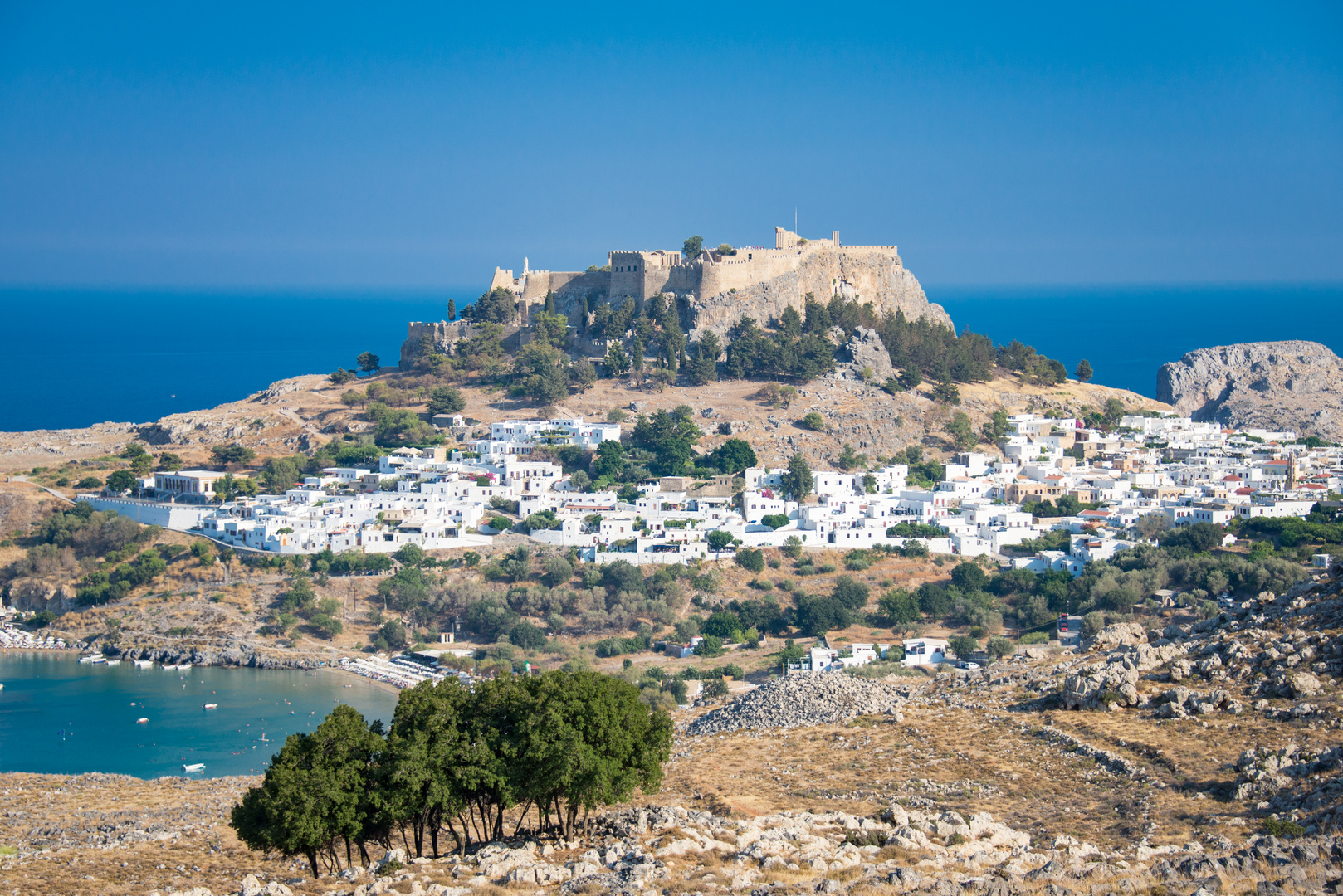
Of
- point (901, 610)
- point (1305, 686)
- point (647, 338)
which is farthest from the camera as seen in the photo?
point (647, 338)

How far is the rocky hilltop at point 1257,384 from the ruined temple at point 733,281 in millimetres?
12744

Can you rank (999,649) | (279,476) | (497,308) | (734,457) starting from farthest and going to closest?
(497,308) → (734,457) → (279,476) → (999,649)

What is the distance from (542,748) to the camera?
37.2 feet

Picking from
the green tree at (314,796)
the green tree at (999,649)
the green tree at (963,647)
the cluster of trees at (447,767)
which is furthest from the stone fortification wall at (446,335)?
the green tree at (314,796)

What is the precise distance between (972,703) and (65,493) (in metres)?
27.6

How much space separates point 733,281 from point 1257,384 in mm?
21789

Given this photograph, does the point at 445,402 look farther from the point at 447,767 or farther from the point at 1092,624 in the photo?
the point at 447,767

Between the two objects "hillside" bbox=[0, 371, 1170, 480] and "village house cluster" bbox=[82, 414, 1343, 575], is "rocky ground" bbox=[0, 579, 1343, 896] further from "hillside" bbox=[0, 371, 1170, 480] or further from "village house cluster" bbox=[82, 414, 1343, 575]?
→ "hillside" bbox=[0, 371, 1170, 480]

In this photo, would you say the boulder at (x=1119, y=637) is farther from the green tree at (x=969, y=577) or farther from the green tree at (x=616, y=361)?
the green tree at (x=616, y=361)

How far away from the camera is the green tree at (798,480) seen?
3547cm

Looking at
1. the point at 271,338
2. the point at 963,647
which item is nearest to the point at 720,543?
the point at 963,647

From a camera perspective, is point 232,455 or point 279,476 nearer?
A: point 279,476

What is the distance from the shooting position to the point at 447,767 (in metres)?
11.4

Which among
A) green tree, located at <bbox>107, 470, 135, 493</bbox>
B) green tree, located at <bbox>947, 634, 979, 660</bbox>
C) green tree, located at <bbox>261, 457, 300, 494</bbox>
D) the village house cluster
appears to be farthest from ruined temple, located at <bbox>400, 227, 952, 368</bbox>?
green tree, located at <bbox>947, 634, 979, 660</bbox>
